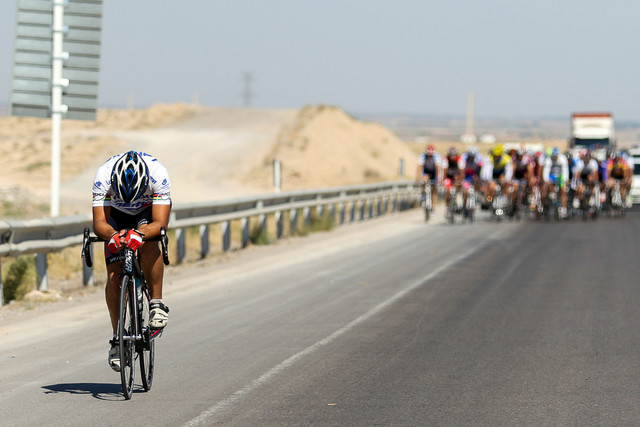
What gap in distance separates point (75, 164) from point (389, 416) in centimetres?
4890

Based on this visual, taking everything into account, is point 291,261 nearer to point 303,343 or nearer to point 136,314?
point 303,343

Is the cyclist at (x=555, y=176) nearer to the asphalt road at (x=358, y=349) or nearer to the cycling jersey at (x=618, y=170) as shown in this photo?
the cycling jersey at (x=618, y=170)

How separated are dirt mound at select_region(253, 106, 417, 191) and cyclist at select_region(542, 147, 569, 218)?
894 inches

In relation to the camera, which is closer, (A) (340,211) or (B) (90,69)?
(B) (90,69)

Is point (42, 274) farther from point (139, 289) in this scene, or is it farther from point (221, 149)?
point (221, 149)

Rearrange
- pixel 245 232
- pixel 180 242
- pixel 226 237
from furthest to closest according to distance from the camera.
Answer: pixel 245 232 → pixel 226 237 → pixel 180 242

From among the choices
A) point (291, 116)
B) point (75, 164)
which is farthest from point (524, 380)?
point (291, 116)

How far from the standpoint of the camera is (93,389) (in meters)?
7.66

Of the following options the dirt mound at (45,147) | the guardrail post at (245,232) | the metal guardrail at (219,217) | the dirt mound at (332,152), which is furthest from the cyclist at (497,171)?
the dirt mound at (332,152)

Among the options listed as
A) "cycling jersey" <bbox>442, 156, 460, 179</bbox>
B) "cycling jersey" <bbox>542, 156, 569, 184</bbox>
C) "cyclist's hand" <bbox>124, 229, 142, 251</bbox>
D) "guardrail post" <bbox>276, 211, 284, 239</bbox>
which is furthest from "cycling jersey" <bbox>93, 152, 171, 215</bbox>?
"cycling jersey" <bbox>542, 156, 569, 184</bbox>

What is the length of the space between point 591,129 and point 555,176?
20946mm

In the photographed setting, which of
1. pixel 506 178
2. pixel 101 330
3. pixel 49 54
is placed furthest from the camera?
pixel 506 178

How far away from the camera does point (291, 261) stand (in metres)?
17.6

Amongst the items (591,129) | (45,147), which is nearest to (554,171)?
(591,129)
